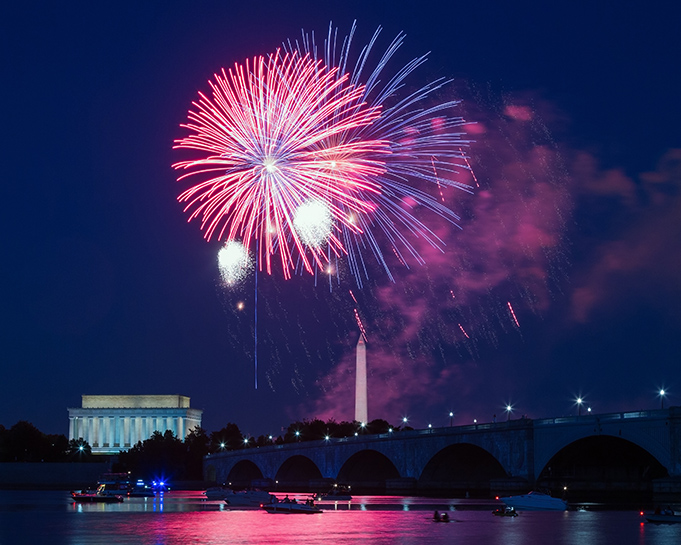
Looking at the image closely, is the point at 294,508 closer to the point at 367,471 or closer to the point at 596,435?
the point at 596,435

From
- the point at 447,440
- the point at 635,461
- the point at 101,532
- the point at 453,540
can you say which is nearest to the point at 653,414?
the point at 635,461

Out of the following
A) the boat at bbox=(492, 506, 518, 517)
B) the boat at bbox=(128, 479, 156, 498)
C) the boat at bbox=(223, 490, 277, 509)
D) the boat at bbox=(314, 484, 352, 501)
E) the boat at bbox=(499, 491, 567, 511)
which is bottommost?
the boat at bbox=(128, 479, 156, 498)

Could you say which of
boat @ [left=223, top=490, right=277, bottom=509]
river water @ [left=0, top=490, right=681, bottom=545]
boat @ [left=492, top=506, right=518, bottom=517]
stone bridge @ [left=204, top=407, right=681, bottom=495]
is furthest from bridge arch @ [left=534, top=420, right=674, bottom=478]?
boat @ [left=223, top=490, right=277, bottom=509]

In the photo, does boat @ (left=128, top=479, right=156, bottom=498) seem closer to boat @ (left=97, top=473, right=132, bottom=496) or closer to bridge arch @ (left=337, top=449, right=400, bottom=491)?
boat @ (left=97, top=473, right=132, bottom=496)

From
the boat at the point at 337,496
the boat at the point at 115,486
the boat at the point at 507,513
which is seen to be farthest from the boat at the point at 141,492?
the boat at the point at 507,513

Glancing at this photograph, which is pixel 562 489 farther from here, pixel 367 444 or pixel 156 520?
pixel 156 520
